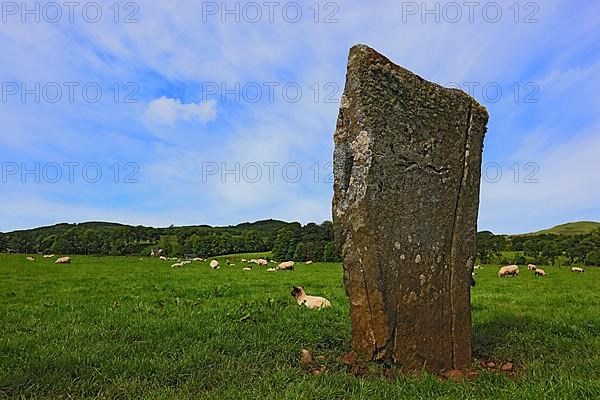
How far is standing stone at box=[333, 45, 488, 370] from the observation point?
5719mm

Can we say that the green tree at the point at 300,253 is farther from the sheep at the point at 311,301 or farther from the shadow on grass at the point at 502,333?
the shadow on grass at the point at 502,333

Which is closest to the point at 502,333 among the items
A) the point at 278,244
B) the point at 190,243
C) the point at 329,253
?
the point at 329,253

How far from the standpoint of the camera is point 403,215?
5.91m

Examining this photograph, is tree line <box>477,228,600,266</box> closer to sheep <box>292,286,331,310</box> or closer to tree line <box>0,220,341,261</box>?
tree line <box>0,220,341,261</box>

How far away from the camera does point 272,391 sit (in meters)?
4.69

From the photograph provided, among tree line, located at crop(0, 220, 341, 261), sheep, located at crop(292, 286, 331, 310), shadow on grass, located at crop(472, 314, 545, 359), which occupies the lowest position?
shadow on grass, located at crop(472, 314, 545, 359)

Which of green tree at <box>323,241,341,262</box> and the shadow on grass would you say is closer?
the shadow on grass

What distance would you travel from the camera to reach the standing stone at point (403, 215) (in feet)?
18.8

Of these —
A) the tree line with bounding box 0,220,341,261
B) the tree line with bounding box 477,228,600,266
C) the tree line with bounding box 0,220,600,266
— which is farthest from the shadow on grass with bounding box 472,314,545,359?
the tree line with bounding box 0,220,341,261

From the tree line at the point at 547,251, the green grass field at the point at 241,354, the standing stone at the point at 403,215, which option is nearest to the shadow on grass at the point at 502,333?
the green grass field at the point at 241,354

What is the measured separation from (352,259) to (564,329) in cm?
459

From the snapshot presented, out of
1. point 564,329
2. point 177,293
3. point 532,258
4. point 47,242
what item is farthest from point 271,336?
point 47,242

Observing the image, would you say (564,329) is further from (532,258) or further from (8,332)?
(532,258)

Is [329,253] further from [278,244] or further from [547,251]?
[547,251]
